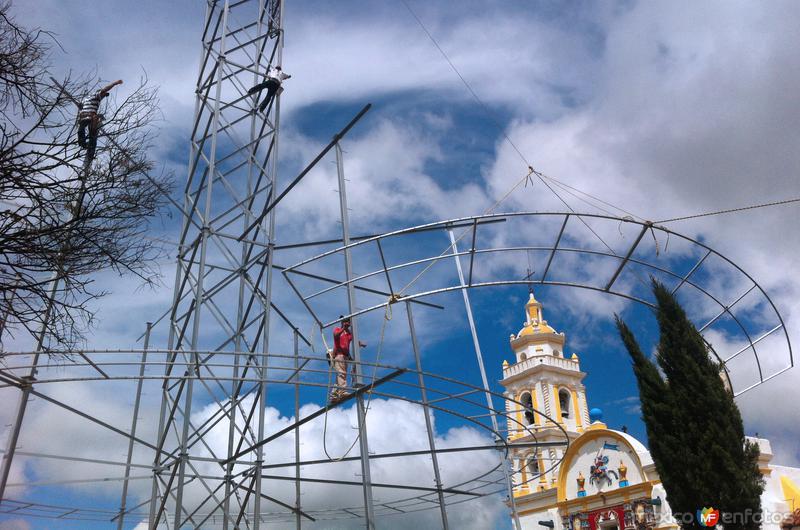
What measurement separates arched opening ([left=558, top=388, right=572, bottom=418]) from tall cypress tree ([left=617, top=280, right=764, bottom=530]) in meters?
29.7

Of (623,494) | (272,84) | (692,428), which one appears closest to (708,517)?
(692,428)

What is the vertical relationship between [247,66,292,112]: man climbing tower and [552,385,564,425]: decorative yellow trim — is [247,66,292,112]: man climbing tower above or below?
below

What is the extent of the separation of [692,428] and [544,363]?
30.3 meters

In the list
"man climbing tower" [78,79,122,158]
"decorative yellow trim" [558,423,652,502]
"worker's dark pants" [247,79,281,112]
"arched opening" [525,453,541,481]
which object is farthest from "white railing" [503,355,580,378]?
"man climbing tower" [78,79,122,158]

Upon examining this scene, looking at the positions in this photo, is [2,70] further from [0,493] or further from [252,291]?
[0,493]

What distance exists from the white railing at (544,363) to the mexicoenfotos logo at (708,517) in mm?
30551

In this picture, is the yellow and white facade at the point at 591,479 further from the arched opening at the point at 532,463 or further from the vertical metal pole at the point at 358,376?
the vertical metal pole at the point at 358,376

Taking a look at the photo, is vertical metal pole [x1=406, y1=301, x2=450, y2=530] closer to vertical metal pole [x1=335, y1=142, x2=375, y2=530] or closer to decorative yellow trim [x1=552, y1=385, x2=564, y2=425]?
vertical metal pole [x1=335, y1=142, x2=375, y2=530]

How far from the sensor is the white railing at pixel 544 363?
150ft

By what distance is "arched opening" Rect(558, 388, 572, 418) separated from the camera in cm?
4576

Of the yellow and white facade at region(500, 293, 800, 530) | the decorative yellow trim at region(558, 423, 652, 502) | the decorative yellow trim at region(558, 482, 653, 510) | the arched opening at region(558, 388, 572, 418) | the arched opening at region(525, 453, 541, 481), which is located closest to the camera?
the arched opening at region(525, 453, 541, 481)

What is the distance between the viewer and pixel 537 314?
51.3 m

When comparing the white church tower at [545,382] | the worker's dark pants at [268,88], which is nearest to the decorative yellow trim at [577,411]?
the white church tower at [545,382]

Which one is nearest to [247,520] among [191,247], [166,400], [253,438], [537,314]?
[253,438]
